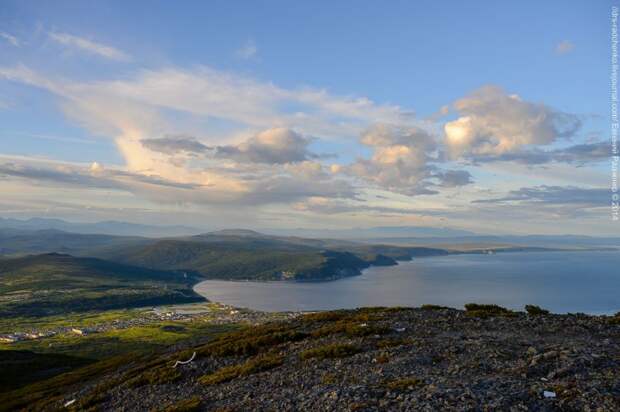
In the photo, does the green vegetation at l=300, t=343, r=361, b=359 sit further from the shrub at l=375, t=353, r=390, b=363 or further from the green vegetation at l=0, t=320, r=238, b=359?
the green vegetation at l=0, t=320, r=238, b=359

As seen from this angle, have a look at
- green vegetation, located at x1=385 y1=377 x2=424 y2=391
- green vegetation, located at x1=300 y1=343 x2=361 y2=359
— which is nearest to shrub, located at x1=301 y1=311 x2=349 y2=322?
green vegetation, located at x1=300 y1=343 x2=361 y2=359

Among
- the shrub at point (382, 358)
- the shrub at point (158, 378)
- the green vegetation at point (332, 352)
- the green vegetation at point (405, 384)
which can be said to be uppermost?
the green vegetation at point (405, 384)

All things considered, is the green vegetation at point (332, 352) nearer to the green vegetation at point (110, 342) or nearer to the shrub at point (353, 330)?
the shrub at point (353, 330)

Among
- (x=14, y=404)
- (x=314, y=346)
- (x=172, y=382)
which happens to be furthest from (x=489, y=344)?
(x=14, y=404)

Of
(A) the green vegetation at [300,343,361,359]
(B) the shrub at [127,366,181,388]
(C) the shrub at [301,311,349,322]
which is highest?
(A) the green vegetation at [300,343,361,359]

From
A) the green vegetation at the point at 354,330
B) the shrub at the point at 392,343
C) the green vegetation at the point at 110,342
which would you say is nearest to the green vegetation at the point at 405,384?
the shrub at the point at 392,343

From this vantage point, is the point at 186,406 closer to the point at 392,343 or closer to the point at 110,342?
the point at 392,343

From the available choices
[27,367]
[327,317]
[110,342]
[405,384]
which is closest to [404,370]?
[405,384]
